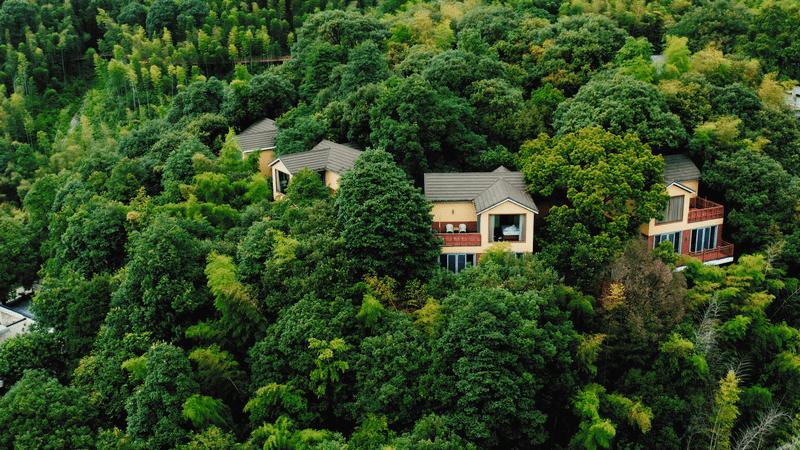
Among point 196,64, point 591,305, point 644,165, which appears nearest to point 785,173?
point 644,165

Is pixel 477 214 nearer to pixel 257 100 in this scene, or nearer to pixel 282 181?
pixel 282 181

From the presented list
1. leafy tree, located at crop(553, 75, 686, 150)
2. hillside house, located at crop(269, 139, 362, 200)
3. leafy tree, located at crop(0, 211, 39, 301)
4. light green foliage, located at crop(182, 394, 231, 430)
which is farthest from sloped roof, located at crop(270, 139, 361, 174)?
leafy tree, located at crop(0, 211, 39, 301)

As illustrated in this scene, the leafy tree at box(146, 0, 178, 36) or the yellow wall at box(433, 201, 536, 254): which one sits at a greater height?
the leafy tree at box(146, 0, 178, 36)

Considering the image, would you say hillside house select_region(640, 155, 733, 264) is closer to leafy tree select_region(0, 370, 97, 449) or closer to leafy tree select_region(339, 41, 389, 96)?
leafy tree select_region(339, 41, 389, 96)

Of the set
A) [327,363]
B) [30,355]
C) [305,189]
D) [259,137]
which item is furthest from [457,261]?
[30,355]

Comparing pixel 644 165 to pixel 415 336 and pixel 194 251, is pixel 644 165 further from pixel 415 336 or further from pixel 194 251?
pixel 194 251

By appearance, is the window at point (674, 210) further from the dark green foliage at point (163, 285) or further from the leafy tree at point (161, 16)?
the leafy tree at point (161, 16)

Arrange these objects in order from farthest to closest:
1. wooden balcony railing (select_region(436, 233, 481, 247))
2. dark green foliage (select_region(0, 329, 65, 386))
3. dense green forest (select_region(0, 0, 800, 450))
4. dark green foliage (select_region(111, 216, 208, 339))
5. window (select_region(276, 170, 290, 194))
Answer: window (select_region(276, 170, 290, 194))
wooden balcony railing (select_region(436, 233, 481, 247))
dark green foliage (select_region(0, 329, 65, 386))
dark green foliage (select_region(111, 216, 208, 339))
dense green forest (select_region(0, 0, 800, 450))
